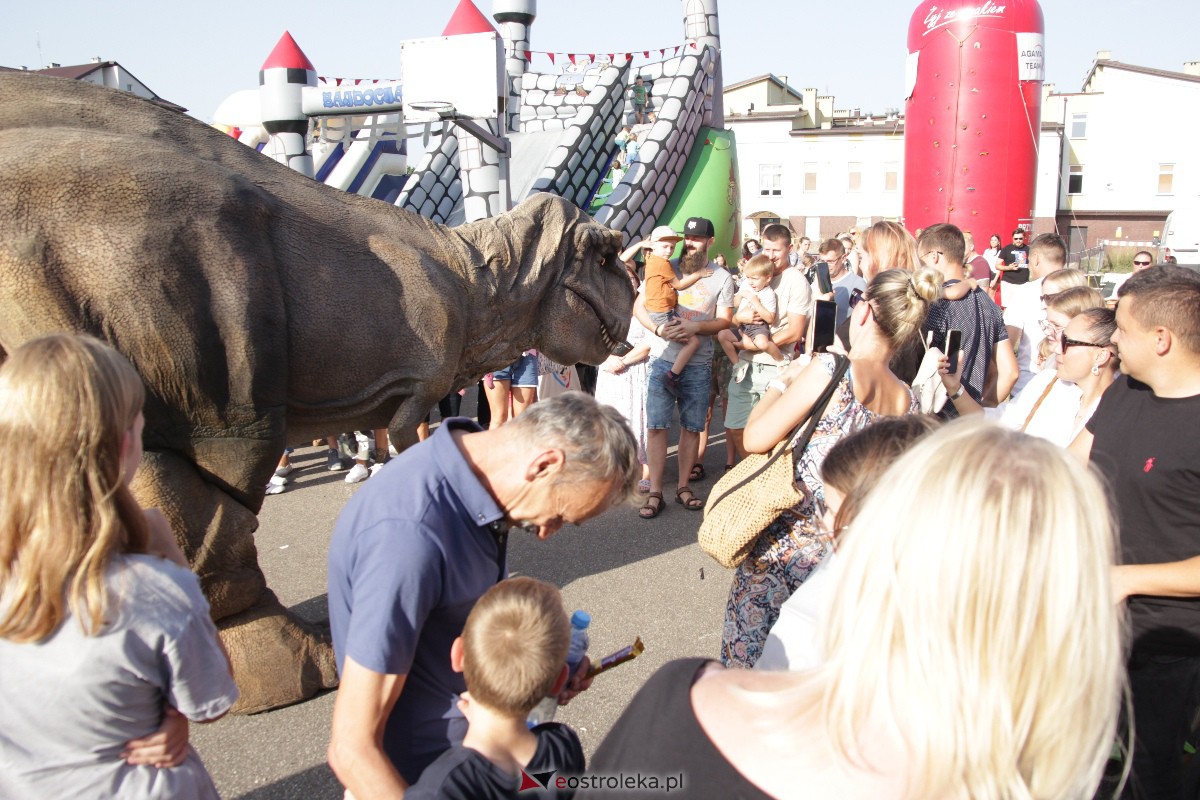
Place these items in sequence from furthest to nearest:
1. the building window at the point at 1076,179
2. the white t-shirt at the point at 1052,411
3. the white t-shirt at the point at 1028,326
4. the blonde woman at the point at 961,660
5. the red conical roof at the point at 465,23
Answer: the building window at the point at 1076,179 → the red conical roof at the point at 465,23 → the white t-shirt at the point at 1028,326 → the white t-shirt at the point at 1052,411 → the blonde woman at the point at 961,660

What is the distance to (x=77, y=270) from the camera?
8.71 ft

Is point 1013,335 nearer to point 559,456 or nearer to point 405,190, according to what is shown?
point 559,456

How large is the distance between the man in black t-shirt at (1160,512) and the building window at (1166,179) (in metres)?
35.5

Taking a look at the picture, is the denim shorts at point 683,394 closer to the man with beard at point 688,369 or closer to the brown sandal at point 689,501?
the man with beard at point 688,369

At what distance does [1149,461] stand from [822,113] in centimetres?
3849

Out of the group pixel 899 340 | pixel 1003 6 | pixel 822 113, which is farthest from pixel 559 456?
pixel 822 113

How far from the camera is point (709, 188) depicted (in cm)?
1110

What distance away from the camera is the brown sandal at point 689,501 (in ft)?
18.8

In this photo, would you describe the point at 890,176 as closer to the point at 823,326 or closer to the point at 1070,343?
the point at 1070,343

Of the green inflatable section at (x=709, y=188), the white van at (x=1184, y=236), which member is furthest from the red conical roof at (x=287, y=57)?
the white van at (x=1184, y=236)

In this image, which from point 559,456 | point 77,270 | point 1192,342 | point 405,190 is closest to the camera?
point 559,456

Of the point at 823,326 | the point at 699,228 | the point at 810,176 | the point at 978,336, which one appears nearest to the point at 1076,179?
the point at 810,176

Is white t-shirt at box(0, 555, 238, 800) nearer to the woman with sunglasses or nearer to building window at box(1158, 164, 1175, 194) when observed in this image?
the woman with sunglasses

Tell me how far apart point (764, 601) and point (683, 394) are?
3.36 meters
